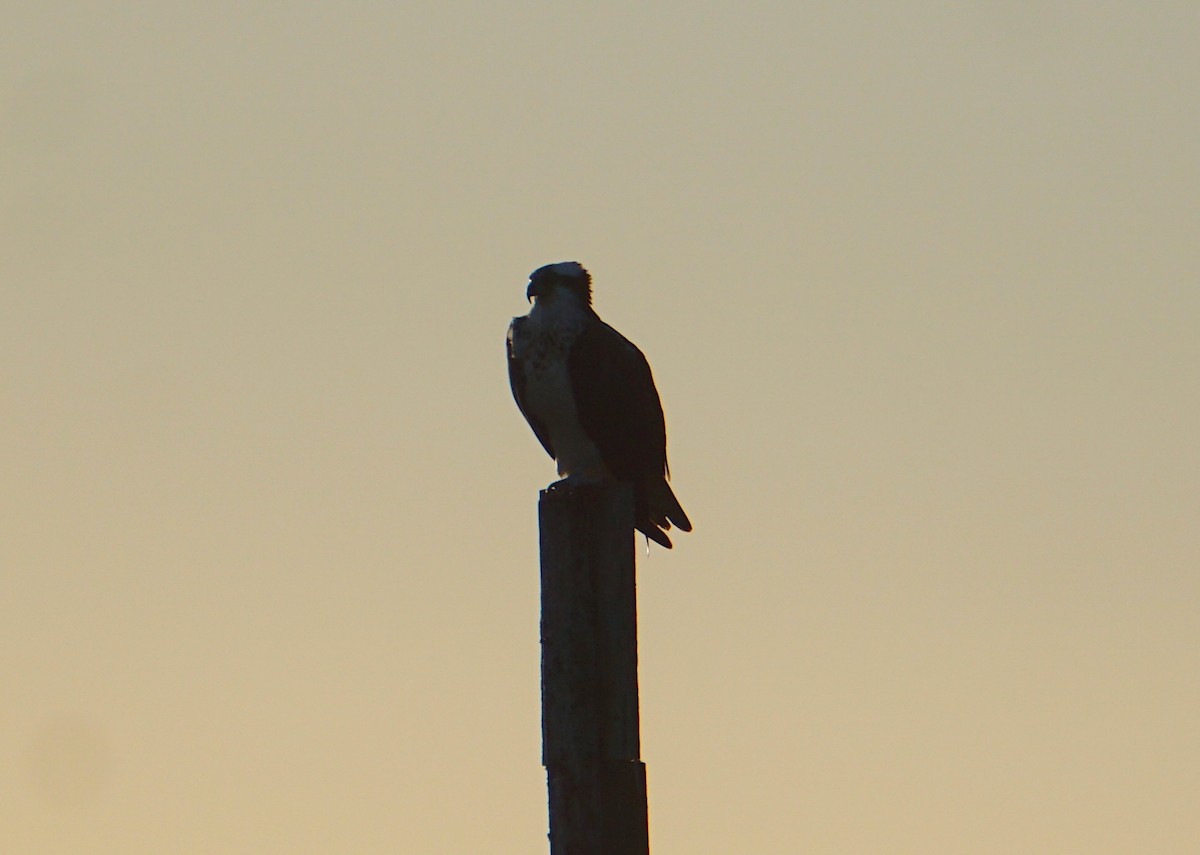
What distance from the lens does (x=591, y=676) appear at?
6066 mm

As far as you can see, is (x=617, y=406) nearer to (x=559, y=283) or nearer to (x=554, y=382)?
(x=554, y=382)

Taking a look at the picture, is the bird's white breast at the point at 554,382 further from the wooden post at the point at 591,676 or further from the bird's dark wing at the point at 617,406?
the wooden post at the point at 591,676

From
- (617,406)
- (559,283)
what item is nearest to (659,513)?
(617,406)

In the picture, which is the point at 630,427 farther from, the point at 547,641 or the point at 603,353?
the point at 547,641

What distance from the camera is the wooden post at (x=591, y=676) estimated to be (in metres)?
5.95

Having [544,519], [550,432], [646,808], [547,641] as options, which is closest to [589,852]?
[646,808]

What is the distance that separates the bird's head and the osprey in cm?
19

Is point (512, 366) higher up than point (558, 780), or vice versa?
point (512, 366)

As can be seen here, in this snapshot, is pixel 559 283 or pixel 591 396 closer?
pixel 591 396

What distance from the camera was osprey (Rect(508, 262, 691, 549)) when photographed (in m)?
9.88

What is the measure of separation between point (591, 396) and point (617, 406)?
142 mm

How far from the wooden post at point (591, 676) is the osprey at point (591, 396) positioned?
336cm

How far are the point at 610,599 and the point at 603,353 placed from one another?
391cm

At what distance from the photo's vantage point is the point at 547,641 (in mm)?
6168
